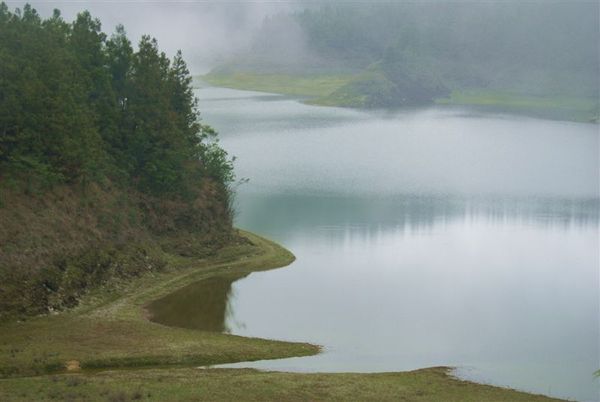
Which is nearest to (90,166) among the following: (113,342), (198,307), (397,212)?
(198,307)

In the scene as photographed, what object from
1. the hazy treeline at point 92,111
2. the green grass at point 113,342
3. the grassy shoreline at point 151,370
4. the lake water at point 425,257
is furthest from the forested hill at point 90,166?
the lake water at point 425,257

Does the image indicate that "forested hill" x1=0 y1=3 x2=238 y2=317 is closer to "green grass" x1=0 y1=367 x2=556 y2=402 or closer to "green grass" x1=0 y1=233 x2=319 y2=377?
"green grass" x1=0 y1=233 x2=319 y2=377

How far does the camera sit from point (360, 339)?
39.3 metres

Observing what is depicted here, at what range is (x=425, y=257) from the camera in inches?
2237

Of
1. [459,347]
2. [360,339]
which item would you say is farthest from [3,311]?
[459,347]

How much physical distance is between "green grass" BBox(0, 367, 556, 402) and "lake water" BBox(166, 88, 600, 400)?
239cm

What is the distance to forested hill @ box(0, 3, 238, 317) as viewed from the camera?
42603 mm

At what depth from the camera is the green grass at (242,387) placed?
2836 cm

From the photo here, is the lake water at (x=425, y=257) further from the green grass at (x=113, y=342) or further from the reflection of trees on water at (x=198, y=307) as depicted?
the green grass at (x=113, y=342)

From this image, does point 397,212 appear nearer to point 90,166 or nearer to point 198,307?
point 90,166

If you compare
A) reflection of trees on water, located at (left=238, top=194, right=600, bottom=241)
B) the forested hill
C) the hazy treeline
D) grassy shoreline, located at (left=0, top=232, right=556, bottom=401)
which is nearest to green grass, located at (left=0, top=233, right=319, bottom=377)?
grassy shoreline, located at (left=0, top=232, right=556, bottom=401)

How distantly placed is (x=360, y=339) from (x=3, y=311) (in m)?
15.4

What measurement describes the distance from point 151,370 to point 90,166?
19.9m

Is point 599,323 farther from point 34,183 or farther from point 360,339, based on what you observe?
point 34,183
